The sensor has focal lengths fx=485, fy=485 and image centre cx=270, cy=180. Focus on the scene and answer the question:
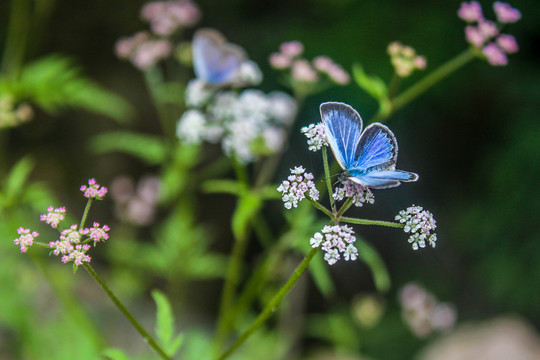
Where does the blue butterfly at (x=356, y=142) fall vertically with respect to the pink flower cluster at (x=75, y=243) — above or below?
below

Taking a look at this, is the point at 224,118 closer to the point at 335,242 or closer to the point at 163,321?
the point at 163,321

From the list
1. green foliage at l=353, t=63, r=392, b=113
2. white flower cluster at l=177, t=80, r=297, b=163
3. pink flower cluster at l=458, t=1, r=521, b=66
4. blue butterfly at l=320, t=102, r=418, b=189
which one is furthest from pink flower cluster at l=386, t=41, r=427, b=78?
blue butterfly at l=320, t=102, r=418, b=189

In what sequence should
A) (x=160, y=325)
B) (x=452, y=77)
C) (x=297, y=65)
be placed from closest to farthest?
1. (x=160, y=325)
2. (x=297, y=65)
3. (x=452, y=77)

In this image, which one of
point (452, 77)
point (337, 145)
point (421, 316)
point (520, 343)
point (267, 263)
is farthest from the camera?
point (452, 77)

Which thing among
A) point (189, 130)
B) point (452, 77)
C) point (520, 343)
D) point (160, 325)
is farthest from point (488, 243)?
point (160, 325)

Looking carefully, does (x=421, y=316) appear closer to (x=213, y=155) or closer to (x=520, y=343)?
(x=520, y=343)

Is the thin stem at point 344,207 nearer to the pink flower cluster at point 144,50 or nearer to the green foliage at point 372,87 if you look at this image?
the green foliage at point 372,87

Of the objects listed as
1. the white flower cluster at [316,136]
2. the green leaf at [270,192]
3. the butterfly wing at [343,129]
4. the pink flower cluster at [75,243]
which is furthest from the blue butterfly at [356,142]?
the green leaf at [270,192]
